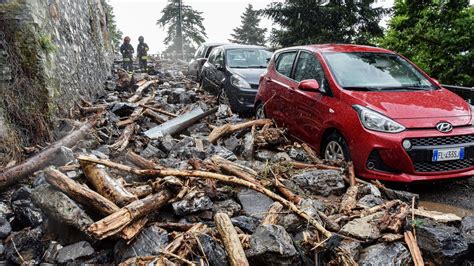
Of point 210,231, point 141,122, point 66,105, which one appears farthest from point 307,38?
point 210,231

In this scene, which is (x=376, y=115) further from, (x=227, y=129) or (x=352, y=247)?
(x=227, y=129)

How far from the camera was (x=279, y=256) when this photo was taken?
283 cm

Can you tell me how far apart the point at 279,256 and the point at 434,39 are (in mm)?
9396

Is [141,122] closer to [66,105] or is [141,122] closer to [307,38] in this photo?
[66,105]

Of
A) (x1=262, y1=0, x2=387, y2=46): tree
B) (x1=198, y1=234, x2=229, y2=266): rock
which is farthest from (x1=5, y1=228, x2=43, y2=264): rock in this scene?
(x1=262, y1=0, x2=387, y2=46): tree

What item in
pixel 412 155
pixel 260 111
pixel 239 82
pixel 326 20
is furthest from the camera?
pixel 326 20

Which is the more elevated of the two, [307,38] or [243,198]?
[307,38]

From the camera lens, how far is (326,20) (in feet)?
49.2

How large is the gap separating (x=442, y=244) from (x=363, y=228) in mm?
621

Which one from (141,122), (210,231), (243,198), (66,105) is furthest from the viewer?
(141,122)

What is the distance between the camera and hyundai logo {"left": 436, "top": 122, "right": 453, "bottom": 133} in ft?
14.7

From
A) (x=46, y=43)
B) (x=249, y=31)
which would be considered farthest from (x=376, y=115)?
(x=249, y=31)

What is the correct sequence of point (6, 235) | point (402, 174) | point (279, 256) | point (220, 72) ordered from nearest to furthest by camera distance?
point (279, 256) < point (6, 235) < point (402, 174) < point (220, 72)

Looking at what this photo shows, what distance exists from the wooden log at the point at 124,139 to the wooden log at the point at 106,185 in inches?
68.4
